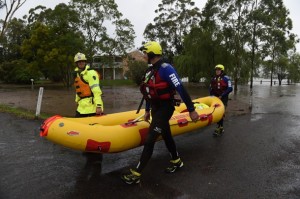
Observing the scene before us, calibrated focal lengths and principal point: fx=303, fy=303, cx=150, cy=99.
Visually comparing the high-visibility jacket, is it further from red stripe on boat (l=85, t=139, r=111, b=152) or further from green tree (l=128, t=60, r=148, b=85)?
green tree (l=128, t=60, r=148, b=85)

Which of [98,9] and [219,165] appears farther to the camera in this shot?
[98,9]

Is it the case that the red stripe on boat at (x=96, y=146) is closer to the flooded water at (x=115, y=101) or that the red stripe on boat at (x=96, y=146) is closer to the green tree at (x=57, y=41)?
the flooded water at (x=115, y=101)

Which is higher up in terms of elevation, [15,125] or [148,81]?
[148,81]

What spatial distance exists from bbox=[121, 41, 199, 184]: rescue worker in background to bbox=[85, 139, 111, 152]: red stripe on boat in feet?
1.79

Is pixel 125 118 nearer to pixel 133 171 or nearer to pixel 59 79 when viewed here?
pixel 133 171

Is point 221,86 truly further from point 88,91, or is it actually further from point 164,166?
point 88,91

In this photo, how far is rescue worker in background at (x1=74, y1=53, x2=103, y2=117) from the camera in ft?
17.8

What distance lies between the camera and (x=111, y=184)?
15.1 ft

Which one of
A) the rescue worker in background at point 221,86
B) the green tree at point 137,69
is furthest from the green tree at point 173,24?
the rescue worker in background at point 221,86

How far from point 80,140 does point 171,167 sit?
1.60m

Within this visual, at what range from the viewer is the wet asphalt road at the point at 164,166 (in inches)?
170

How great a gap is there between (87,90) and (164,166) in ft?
6.43

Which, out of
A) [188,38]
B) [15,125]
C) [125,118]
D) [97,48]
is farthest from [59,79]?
[125,118]

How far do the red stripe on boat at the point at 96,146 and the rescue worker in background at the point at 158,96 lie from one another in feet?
1.79
